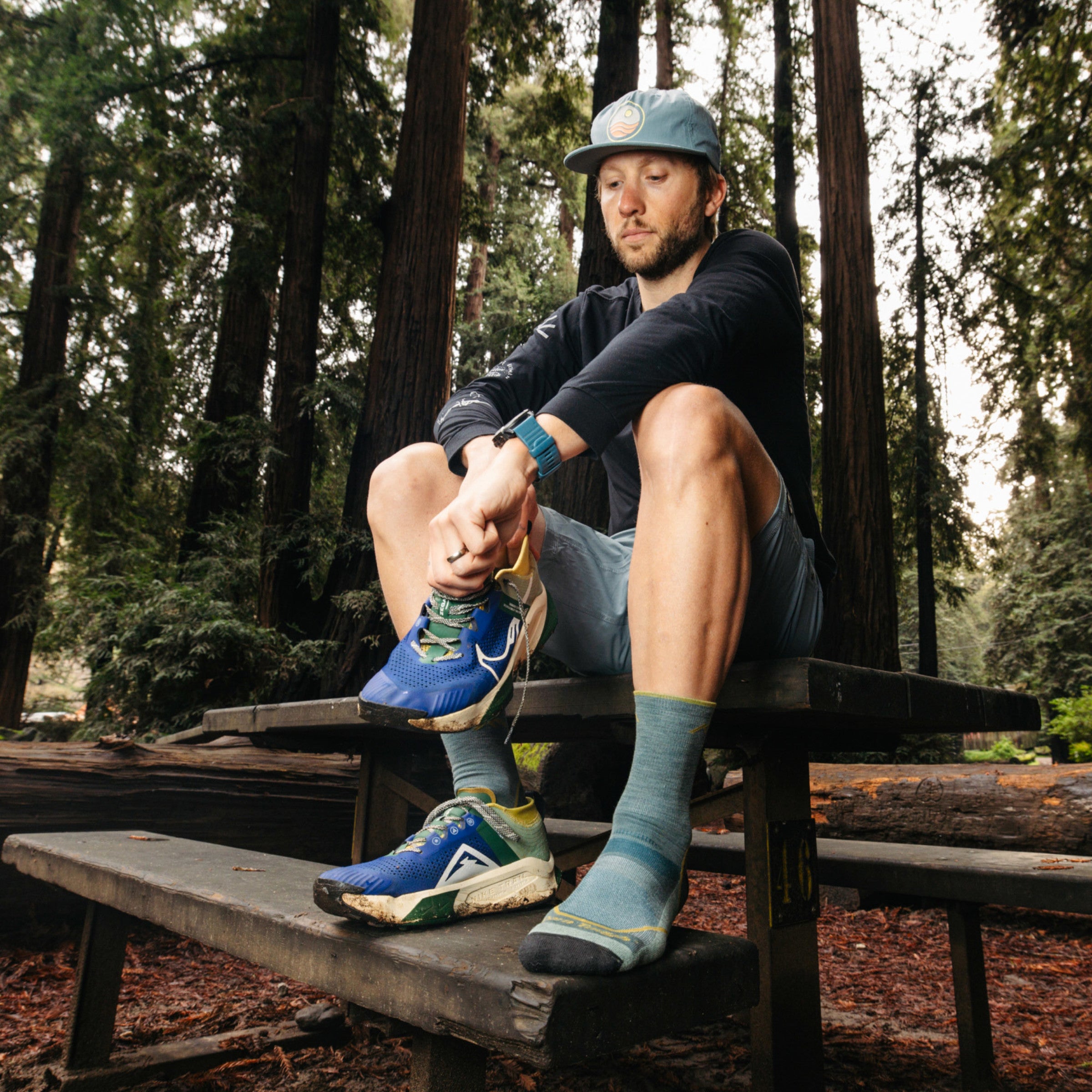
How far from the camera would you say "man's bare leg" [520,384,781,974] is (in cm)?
120

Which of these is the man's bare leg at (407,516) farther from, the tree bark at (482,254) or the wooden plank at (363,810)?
the tree bark at (482,254)

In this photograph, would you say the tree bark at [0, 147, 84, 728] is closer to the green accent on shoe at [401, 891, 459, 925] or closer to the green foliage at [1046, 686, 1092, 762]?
the green accent on shoe at [401, 891, 459, 925]

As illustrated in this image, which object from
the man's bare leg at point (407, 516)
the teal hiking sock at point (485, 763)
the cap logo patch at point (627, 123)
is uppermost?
the cap logo patch at point (627, 123)

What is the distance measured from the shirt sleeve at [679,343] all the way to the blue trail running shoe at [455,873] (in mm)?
644

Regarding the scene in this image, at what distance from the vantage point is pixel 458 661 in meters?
1.30

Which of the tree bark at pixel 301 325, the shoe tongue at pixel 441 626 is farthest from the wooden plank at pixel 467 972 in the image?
the tree bark at pixel 301 325

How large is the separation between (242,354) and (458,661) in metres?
8.71

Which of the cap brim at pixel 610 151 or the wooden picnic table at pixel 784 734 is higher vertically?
the cap brim at pixel 610 151

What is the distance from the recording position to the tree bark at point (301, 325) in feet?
24.2

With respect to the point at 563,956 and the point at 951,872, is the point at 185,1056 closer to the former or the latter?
the point at 563,956

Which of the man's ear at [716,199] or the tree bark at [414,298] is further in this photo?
the tree bark at [414,298]

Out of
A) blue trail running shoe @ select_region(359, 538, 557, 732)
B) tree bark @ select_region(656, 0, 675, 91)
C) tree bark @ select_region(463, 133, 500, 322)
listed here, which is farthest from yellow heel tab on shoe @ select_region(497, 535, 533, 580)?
tree bark @ select_region(463, 133, 500, 322)

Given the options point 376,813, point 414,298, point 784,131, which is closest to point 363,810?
point 376,813

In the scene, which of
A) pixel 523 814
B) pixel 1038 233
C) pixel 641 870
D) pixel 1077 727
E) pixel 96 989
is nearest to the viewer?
pixel 641 870
